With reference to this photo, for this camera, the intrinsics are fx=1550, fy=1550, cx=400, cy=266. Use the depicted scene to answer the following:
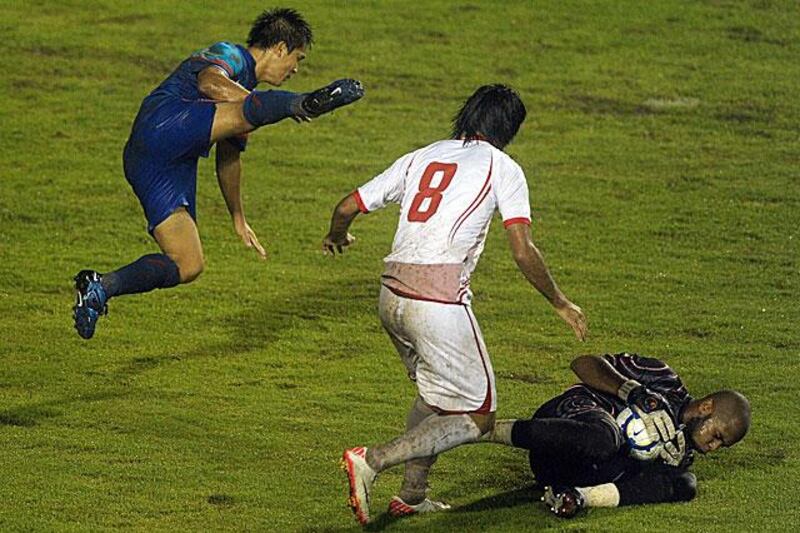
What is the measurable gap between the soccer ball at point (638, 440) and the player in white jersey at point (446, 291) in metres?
0.69

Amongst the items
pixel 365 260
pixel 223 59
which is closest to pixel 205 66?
pixel 223 59

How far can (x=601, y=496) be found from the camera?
6836mm

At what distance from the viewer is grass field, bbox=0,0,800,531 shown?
7.24 m

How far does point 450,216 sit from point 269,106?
4.07 ft

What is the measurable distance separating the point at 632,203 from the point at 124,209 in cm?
443

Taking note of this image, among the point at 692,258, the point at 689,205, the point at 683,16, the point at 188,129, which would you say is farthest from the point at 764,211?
the point at 188,129

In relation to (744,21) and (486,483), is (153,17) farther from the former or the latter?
(486,483)

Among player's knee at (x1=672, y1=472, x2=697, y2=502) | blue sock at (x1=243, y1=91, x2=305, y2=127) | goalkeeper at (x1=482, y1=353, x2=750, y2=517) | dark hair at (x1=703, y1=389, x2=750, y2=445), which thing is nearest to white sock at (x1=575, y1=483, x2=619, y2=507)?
goalkeeper at (x1=482, y1=353, x2=750, y2=517)

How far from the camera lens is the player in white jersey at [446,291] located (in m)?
6.32

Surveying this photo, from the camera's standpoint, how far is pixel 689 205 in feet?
44.9

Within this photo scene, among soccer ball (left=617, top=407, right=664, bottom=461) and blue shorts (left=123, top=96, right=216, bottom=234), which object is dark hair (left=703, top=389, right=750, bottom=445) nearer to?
soccer ball (left=617, top=407, right=664, bottom=461)

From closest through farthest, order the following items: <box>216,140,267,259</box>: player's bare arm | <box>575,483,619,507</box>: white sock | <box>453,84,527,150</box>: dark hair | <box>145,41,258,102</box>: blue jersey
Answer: <box>453,84,527,150</box>: dark hair → <box>575,483,619,507</box>: white sock → <box>145,41,258,102</box>: blue jersey → <box>216,140,267,259</box>: player's bare arm

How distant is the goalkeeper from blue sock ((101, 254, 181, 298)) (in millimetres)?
1963

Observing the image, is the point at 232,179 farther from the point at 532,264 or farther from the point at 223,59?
the point at 532,264
